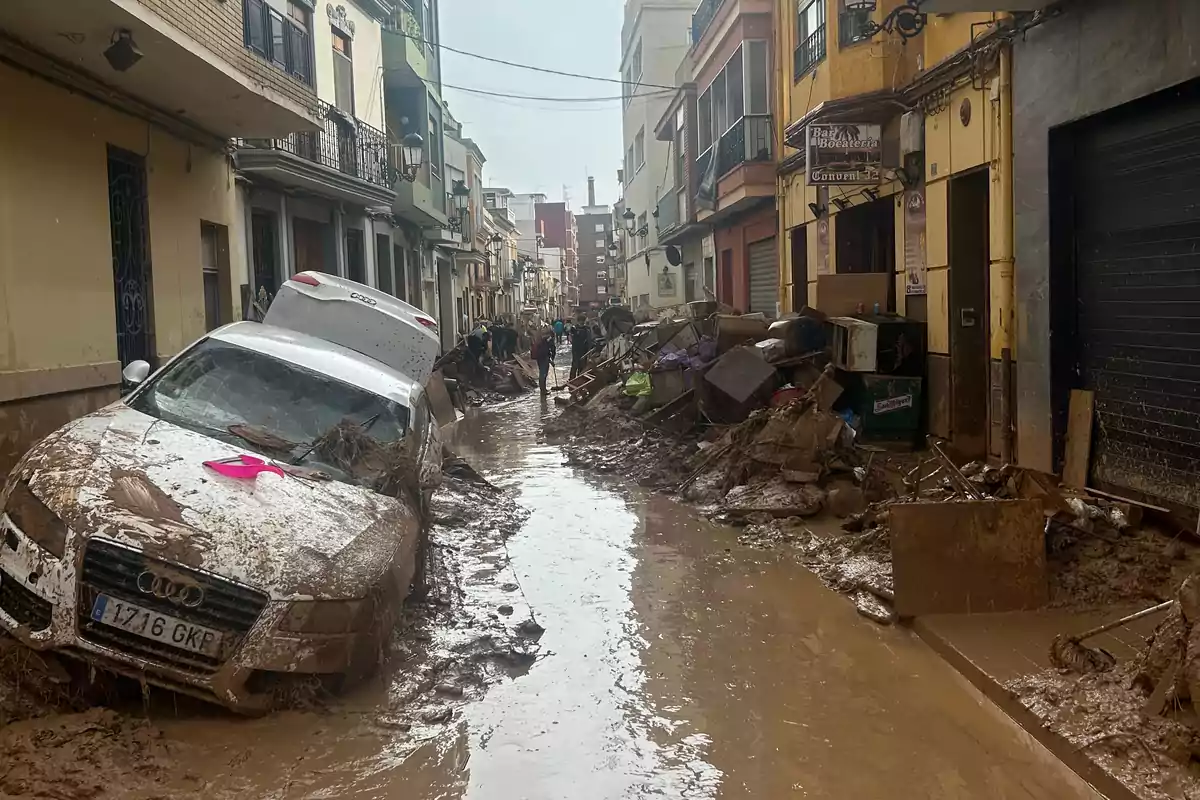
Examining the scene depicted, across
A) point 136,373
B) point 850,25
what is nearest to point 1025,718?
point 136,373

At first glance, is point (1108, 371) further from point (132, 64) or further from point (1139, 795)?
point (132, 64)

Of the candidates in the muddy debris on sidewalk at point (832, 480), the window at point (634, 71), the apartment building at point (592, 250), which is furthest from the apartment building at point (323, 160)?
the apartment building at point (592, 250)

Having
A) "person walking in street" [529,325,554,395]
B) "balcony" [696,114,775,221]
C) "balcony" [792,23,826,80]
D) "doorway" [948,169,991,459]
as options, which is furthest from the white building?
"doorway" [948,169,991,459]

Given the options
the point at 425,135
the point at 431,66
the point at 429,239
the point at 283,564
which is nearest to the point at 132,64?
the point at 283,564

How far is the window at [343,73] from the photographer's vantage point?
19.2 m

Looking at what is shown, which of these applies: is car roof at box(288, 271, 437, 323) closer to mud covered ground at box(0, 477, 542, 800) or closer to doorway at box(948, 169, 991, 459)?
mud covered ground at box(0, 477, 542, 800)

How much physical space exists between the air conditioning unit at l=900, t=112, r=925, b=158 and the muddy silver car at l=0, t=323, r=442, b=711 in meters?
8.45

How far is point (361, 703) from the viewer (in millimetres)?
4520

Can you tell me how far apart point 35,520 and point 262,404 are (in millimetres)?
1700

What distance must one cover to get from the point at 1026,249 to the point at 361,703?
7229mm

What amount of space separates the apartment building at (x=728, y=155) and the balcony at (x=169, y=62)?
26.6ft

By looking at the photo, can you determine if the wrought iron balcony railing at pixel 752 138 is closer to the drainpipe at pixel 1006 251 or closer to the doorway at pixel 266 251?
the drainpipe at pixel 1006 251

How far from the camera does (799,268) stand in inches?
666

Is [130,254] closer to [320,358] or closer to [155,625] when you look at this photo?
[320,358]
